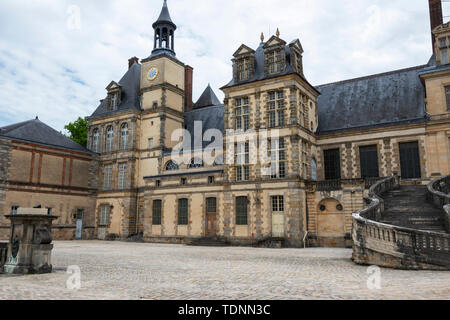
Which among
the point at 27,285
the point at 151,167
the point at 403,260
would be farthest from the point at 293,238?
the point at 27,285

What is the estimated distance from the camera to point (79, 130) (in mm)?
47281

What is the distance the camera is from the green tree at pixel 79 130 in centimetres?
4678

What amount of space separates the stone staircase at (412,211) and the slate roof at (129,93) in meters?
26.7

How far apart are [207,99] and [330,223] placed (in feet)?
72.7

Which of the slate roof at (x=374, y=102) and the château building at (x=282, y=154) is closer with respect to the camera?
the château building at (x=282, y=154)

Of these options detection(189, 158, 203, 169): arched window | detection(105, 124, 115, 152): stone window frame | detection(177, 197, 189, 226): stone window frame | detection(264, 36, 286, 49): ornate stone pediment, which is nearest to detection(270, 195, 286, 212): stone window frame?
detection(177, 197, 189, 226): stone window frame

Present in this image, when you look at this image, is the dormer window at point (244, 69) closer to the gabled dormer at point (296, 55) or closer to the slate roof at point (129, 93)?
the gabled dormer at point (296, 55)

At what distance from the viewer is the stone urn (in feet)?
34.0

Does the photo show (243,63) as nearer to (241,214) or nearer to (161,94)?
(161,94)

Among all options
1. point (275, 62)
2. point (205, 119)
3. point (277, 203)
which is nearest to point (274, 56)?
point (275, 62)

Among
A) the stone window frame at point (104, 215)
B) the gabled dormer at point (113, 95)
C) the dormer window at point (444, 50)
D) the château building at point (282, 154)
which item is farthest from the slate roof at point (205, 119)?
the dormer window at point (444, 50)

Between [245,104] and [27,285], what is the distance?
76.3 ft
